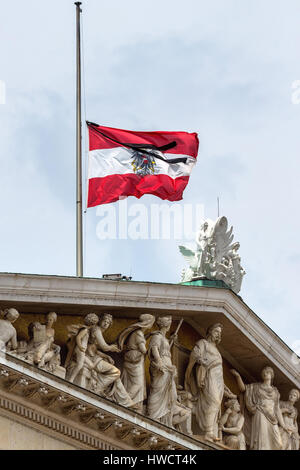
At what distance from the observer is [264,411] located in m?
37.2

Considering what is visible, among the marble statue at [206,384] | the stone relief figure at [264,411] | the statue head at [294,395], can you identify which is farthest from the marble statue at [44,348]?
the statue head at [294,395]

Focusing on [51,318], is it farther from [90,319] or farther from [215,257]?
[215,257]

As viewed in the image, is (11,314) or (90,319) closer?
(11,314)

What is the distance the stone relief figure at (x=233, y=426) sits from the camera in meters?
36.1

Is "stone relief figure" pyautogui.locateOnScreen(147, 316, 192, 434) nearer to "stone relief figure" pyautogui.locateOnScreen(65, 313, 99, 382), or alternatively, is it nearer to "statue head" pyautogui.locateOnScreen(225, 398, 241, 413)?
"stone relief figure" pyautogui.locateOnScreen(65, 313, 99, 382)

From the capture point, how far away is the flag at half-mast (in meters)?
36.5

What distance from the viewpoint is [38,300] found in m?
33.2

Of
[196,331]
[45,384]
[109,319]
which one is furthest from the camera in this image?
[196,331]

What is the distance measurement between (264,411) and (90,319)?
4980 mm

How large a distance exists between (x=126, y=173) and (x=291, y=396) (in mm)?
5668

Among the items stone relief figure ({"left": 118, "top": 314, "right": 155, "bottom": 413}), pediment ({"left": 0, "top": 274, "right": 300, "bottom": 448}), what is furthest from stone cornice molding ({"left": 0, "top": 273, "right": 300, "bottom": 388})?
stone relief figure ({"left": 118, "top": 314, "right": 155, "bottom": 413})

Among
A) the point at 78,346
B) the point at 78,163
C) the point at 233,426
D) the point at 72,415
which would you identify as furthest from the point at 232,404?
the point at 78,163
